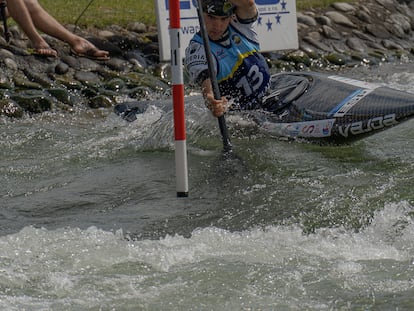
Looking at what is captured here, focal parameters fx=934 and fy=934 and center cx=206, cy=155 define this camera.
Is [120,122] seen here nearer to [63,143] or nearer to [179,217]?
[63,143]

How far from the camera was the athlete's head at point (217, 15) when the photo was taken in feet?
24.9

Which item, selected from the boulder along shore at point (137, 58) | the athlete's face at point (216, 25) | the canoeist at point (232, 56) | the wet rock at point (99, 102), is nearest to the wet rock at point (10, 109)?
the boulder along shore at point (137, 58)

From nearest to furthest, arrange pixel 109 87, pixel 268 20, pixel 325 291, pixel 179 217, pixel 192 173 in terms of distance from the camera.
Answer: pixel 325 291 < pixel 179 217 < pixel 192 173 < pixel 109 87 < pixel 268 20

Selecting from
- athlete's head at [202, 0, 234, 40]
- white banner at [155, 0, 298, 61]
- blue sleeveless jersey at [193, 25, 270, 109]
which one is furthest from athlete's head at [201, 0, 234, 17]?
white banner at [155, 0, 298, 61]

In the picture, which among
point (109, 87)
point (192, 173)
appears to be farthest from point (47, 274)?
point (109, 87)

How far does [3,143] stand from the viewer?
351 inches

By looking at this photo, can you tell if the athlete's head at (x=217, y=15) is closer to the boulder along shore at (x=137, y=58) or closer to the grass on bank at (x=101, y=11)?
the boulder along shore at (x=137, y=58)

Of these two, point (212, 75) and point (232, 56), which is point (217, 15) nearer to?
point (232, 56)

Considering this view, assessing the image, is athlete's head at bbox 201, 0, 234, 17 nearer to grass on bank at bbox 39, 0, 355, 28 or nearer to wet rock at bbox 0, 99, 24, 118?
wet rock at bbox 0, 99, 24, 118

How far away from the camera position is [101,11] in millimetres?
13539

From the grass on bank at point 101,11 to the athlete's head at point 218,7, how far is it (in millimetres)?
5223

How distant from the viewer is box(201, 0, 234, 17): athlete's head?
756cm

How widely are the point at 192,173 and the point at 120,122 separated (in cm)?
245

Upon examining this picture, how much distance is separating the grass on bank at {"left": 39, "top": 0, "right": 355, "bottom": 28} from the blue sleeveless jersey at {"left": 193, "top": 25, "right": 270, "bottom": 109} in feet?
16.5
